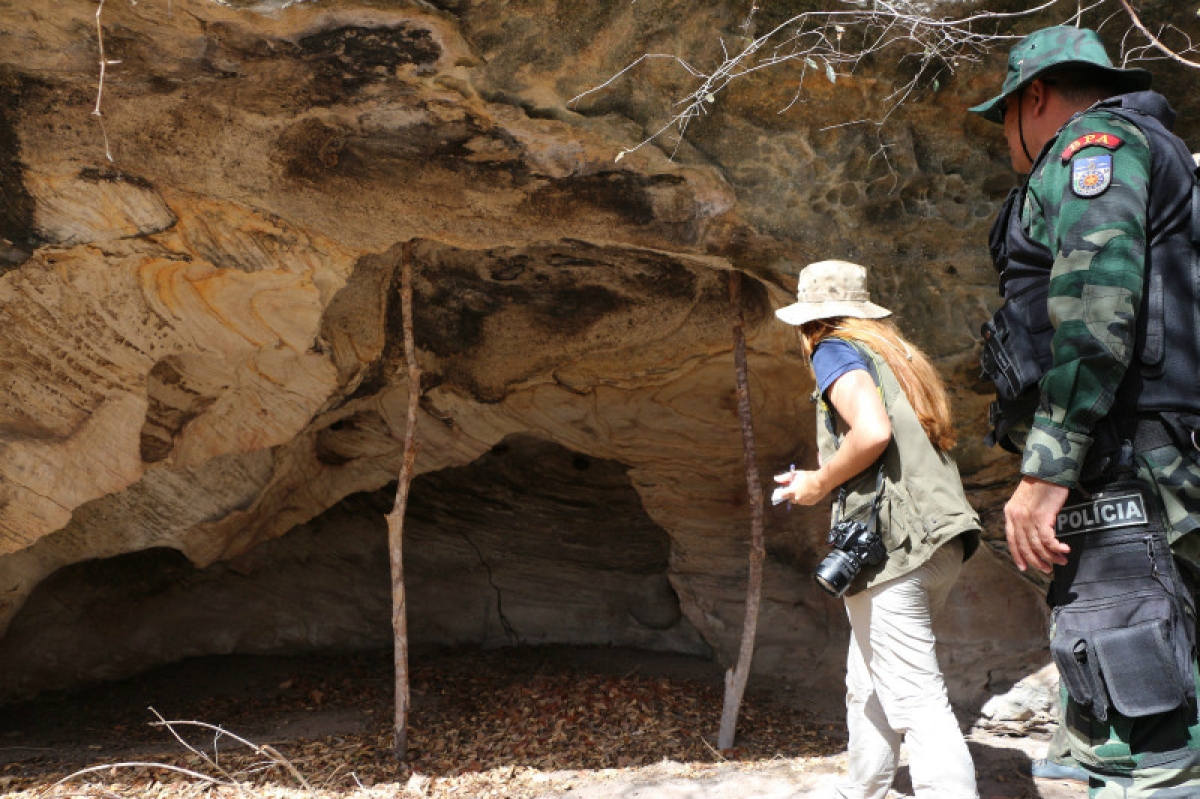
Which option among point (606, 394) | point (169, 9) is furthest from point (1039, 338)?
point (606, 394)

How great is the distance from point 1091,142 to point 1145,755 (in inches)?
45.9

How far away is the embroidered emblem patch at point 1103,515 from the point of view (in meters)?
1.98

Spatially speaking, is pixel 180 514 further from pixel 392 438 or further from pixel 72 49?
pixel 72 49

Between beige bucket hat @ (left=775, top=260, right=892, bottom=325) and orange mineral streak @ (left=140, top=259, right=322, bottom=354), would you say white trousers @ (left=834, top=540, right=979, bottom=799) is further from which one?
orange mineral streak @ (left=140, top=259, right=322, bottom=354)

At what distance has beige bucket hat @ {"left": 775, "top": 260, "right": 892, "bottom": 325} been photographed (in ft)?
8.78

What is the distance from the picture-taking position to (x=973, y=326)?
12.9 feet

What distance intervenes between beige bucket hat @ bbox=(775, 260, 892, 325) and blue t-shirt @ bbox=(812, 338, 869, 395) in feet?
0.41

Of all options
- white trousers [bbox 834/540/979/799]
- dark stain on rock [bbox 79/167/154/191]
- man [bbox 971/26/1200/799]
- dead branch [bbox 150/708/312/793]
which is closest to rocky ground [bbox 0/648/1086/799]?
dead branch [bbox 150/708/312/793]

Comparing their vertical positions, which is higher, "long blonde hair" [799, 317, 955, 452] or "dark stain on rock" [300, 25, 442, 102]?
"dark stain on rock" [300, 25, 442, 102]

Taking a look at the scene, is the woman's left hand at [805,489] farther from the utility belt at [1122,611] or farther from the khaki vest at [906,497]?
the utility belt at [1122,611]

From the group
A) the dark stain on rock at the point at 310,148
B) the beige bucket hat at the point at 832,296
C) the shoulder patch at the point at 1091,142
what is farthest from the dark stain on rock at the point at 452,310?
the shoulder patch at the point at 1091,142

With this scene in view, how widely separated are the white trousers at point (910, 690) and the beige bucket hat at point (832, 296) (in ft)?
2.09

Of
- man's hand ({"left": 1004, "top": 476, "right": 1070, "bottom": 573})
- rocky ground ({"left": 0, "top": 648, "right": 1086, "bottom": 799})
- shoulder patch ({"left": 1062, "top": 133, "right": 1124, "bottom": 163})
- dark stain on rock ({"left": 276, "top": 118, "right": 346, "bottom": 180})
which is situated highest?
dark stain on rock ({"left": 276, "top": 118, "right": 346, "bottom": 180})

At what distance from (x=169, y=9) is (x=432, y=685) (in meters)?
3.82
